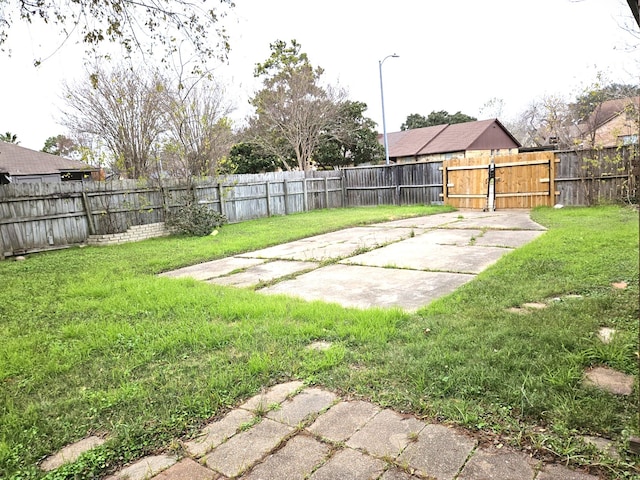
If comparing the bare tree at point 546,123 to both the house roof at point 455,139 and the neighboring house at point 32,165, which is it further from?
the neighboring house at point 32,165

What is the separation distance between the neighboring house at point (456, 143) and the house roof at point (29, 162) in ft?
65.3

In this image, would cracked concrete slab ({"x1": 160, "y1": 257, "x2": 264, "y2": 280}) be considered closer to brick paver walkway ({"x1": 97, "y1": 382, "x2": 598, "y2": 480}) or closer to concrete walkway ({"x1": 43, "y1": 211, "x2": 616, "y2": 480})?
concrete walkway ({"x1": 43, "y1": 211, "x2": 616, "y2": 480})

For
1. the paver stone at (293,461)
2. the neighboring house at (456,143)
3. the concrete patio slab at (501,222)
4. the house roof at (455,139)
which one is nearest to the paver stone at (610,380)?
the paver stone at (293,461)

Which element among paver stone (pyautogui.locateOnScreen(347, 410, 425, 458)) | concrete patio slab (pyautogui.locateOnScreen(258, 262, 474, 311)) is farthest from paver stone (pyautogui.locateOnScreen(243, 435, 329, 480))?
concrete patio slab (pyautogui.locateOnScreen(258, 262, 474, 311))

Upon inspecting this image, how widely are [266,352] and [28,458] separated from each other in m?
1.42

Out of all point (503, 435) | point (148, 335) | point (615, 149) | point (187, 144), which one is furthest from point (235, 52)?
point (615, 149)

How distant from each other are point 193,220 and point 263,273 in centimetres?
547

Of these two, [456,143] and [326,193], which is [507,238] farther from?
[456,143]

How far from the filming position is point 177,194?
11398mm

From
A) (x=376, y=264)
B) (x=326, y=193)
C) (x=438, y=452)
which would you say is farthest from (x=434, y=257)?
(x=326, y=193)

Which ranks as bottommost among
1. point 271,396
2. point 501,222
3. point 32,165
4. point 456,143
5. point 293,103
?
point 501,222

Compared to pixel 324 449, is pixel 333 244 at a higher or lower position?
lower

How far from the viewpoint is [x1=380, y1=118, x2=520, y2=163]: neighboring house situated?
25.9 metres

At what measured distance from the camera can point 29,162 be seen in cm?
2284
